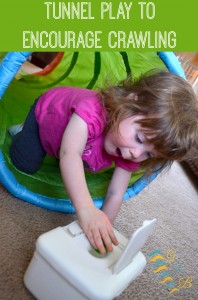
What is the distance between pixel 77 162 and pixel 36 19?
1.09 ft

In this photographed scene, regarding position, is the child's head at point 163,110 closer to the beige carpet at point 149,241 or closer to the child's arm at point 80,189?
the child's arm at point 80,189

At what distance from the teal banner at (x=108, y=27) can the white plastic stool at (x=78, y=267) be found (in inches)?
16.9

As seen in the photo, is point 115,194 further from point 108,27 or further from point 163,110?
point 108,27

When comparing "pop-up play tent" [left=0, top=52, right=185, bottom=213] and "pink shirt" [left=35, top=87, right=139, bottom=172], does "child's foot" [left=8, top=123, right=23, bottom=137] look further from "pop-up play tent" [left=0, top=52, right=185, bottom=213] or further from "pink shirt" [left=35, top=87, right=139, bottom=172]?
"pink shirt" [left=35, top=87, right=139, bottom=172]

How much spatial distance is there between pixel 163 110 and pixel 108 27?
301mm

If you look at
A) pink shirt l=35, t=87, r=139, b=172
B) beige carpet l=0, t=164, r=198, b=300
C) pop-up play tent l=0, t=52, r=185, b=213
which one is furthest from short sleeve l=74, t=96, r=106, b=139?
beige carpet l=0, t=164, r=198, b=300

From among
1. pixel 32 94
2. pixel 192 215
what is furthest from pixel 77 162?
pixel 192 215

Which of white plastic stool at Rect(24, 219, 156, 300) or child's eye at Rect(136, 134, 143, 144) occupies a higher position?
child's eye at Rect(136, 134, 143, 144)

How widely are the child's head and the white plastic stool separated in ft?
0.62

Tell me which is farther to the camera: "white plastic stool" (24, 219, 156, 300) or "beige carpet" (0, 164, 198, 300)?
"beige carpet" (0, 164, 198, 300)

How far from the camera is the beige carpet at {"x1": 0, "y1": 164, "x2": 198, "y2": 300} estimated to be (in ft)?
2.10

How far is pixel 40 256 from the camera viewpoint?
526 mm

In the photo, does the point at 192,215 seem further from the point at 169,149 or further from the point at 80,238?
the point at 80,238

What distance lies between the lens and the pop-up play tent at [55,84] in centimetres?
76
